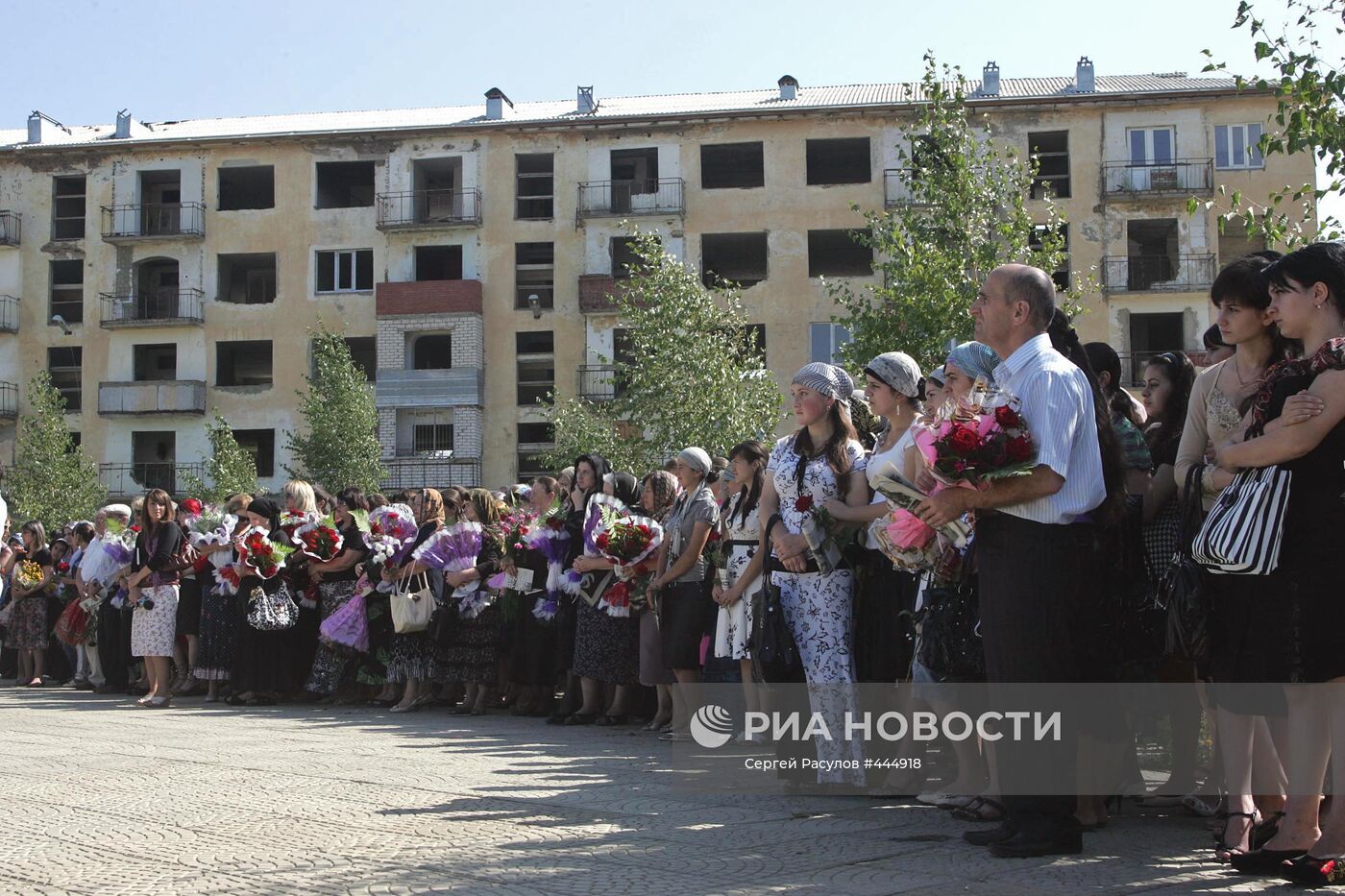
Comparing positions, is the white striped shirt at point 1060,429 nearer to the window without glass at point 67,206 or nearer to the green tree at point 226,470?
the green tree at point 226,470

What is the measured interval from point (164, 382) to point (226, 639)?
128ft

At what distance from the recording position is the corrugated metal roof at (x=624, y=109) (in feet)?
158

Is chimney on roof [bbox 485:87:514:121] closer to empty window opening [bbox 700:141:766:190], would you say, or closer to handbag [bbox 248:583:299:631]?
empty window opening [bbox 700:141:766:190]

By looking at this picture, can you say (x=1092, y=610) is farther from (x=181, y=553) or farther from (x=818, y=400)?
(x=181, y=553)

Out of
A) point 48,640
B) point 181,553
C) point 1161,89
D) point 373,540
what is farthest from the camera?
point 1161,89

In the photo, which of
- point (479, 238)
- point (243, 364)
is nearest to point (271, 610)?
point (479, 238)

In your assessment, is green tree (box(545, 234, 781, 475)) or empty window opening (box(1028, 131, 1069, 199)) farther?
empty window opening (box(1028, 131, 1069, 199))

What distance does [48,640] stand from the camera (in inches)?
747

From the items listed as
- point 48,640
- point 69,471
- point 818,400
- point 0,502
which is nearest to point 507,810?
point 818,400

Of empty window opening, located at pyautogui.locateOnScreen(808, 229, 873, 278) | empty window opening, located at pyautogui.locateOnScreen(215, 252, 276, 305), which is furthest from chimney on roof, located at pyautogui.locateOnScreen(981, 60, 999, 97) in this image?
empty window opening, located at pyautogui.locateOnScreen(215, 252, 276, 305)

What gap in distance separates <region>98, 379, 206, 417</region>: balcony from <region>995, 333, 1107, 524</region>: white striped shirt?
49.3 metres

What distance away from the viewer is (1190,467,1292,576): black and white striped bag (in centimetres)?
495

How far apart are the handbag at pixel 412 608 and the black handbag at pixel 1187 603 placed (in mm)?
9162

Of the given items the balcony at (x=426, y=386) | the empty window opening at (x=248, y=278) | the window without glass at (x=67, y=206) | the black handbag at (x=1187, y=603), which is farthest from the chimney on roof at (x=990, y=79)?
the black handbag at (x=1187, y=603)
